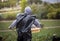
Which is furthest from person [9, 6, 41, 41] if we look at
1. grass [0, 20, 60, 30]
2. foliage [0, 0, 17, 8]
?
foliage [0, 0, 17, 8]

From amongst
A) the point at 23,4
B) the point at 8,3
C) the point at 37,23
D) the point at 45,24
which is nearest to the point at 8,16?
the point at 8,3

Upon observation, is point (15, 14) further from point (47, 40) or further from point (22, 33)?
point (47, 40)

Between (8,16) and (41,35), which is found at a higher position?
(8,16)

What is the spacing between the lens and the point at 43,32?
3961 millimetres

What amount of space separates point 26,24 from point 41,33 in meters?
0.31

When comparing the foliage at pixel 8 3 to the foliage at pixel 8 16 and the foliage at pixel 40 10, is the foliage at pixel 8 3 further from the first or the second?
the foliage at pixel 40 10

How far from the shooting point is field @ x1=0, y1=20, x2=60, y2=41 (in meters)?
Answer: 3.94

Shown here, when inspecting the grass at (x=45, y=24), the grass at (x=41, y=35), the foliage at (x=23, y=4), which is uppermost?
the foliage at (x=23, y=4)

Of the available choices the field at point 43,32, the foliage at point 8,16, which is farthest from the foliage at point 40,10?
the foliage at point 8,16

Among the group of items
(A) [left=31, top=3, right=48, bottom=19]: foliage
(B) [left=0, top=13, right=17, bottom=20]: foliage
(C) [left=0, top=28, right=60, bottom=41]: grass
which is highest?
(A) [left=31, top=3, right=48, bottom=19]: foliage

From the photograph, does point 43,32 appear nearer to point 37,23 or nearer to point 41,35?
point 41,35

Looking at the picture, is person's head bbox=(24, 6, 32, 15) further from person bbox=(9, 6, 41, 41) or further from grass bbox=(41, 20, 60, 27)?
grass bbox=(41, 20, 60, 27)

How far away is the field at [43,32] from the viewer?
155 inches

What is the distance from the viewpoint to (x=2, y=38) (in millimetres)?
3945
